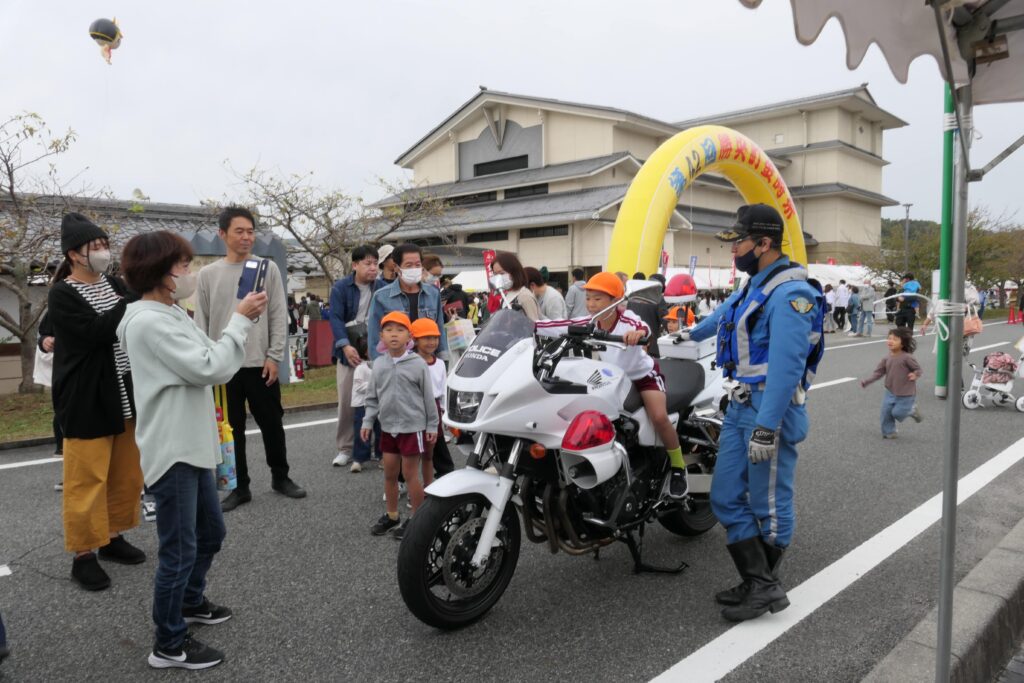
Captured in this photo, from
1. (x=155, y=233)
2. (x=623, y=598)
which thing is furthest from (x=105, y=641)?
(x=623, y=598)

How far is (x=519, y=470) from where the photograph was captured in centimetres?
328

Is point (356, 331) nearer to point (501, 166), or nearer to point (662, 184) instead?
point (662, 184)

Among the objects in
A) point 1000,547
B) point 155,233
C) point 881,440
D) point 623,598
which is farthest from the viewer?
point 881,440

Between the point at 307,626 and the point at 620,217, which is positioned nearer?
the point at 307,626

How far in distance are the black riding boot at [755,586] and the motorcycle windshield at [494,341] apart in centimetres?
147

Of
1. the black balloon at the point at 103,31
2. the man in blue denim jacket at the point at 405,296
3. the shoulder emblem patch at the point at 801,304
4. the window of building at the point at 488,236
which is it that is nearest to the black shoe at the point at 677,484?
the shoulder emblem patch at the point at 801,304

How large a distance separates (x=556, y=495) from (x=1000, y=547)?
2.55m

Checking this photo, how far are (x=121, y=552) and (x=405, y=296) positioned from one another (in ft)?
8.46

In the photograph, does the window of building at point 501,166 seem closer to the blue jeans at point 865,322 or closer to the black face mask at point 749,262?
the blue jeans at point 865,322

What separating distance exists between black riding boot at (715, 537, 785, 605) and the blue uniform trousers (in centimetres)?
5

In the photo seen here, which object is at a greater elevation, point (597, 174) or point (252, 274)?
point (597, 174)

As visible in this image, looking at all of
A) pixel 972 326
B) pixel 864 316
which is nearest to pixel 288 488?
pixel 972 326

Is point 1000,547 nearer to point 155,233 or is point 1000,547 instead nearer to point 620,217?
point 155,233

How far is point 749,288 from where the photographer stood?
3.49 m
